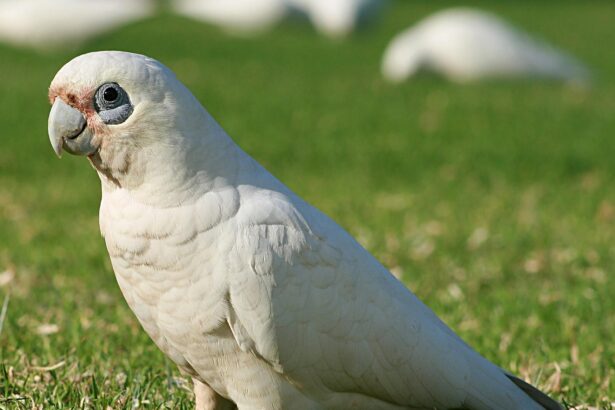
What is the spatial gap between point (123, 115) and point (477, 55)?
32.5ft

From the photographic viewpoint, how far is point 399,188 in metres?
7.25

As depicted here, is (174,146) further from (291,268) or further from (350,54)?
(350,54)

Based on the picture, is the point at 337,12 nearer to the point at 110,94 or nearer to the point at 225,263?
the point at 110,94

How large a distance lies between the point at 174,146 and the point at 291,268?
436 millimetres

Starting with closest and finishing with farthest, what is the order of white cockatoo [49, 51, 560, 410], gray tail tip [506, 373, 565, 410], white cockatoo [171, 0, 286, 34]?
white cockatoo [49, 51, 560, 410] < gray tail tip [506, 373, 565, 410] < white cockatoo [171, 0, 286, 34]

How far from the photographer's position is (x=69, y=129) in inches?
94.9

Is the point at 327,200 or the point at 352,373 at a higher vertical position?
Answer: the point at 352,373

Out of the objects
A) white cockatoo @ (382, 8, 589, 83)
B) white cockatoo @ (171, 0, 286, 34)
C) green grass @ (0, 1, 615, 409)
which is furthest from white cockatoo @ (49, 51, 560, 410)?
white cockatoo @ (171, 0, 286, 34)

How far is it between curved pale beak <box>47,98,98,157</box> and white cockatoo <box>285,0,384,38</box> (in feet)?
46.1

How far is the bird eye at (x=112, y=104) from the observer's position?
239 centimetres

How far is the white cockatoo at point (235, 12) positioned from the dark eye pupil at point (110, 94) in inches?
460

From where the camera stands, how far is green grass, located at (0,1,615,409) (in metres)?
3.52

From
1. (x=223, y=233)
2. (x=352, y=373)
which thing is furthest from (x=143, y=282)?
(x=352, y=373)

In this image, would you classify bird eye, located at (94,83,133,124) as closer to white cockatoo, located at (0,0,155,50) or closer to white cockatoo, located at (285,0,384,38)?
white cockatoo, located at (0,0,155,50)
